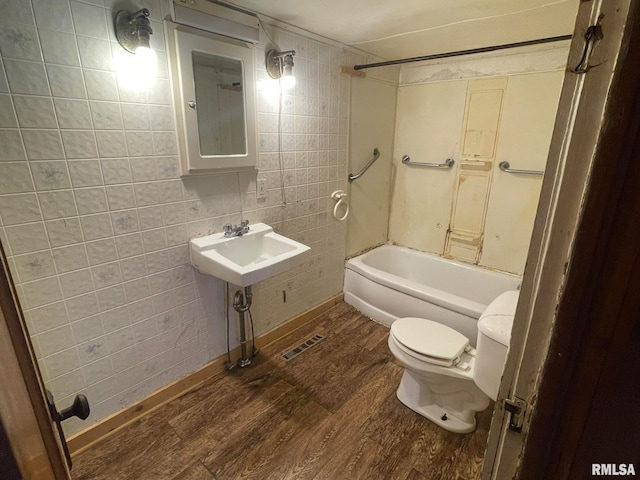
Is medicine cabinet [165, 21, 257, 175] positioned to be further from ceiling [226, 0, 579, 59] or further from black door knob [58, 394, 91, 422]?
black door knob [58, 394, 91, 422]

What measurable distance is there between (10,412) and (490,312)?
5.10ft

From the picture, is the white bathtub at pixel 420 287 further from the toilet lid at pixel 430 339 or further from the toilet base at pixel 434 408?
the toilet base at pixel 434 408

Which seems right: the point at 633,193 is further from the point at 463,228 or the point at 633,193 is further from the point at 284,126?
the point at 463,228

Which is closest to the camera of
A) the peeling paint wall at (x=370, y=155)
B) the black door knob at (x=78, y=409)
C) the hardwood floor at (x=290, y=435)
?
the black door knob at (x=78, y=409)

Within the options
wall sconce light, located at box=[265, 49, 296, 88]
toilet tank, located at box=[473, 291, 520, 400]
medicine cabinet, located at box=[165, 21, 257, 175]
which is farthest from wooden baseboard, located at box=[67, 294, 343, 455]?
wall sconce light, located at box=[265, 49, 296, 88]

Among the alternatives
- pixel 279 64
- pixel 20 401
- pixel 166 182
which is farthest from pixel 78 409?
pixel 279 64

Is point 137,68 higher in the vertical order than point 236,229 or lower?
higher

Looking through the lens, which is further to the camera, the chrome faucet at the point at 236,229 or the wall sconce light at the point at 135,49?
the chrome faucet at the point at 236,229

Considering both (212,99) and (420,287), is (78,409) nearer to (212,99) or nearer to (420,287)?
(212,99)

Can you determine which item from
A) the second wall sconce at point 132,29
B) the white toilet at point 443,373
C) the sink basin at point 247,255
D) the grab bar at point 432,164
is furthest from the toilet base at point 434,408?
the second wall sconce at point 132,29

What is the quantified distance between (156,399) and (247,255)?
94 centimetres

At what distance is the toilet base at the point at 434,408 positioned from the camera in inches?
64.4

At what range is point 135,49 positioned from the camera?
1338 millimetres

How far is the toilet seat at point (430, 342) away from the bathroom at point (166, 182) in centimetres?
95
